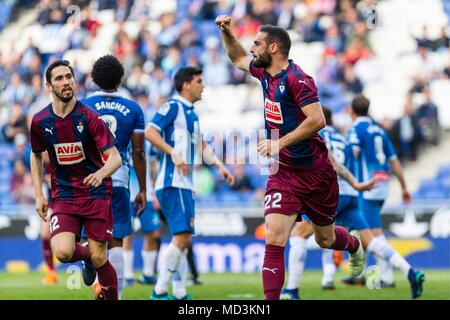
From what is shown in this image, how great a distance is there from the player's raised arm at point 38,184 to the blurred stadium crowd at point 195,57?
32.3ft

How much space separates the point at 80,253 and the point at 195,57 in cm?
1393

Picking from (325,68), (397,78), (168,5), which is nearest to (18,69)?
(168,5)

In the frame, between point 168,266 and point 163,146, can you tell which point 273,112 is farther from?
point 168,266

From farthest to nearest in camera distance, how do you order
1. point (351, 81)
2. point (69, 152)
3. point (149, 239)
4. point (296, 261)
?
point (351, 81), point (149, 239), point (296, 261), point (69, 152)

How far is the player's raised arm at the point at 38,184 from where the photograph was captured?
335 inches

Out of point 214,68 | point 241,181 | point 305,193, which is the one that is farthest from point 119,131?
point 214,68

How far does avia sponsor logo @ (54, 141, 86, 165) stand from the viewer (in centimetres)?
852

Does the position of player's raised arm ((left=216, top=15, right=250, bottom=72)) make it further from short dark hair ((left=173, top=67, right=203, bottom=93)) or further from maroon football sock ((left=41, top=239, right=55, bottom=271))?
maroon football sock ((left=41, top=239, right=55, bottom=271))

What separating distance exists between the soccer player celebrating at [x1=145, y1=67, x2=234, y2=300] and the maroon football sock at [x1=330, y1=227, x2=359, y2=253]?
194cm

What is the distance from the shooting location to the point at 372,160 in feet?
42.4

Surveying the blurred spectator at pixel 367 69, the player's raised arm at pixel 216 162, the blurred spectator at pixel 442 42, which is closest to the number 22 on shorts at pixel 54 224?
the player's raised arm at pixel 216 162

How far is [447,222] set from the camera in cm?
1628

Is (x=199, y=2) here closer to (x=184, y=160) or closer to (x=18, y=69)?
(x=18, y=69)

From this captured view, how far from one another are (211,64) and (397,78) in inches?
168
